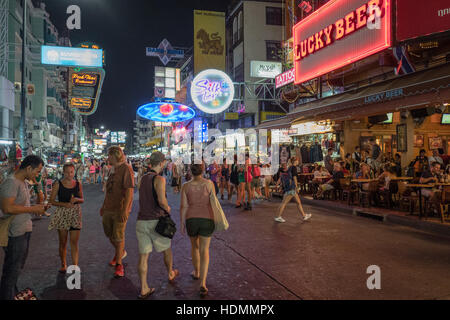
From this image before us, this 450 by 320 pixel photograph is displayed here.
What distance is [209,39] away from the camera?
27172 millimetres

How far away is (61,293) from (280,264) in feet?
10.6

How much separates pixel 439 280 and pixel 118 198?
4.71 meters

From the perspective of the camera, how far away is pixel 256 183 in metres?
14.1

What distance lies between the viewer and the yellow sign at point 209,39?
87.0ft

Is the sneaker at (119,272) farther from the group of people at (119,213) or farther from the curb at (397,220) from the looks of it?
the curb at (397,220)

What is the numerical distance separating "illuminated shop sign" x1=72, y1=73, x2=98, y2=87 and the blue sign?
6.48 meters

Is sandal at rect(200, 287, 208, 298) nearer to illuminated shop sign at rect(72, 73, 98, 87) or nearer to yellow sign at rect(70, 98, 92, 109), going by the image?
illuminated shop sign at rect(72, 73, 98, 87)

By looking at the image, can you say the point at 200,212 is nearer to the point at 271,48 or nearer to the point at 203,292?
the point at 203,292

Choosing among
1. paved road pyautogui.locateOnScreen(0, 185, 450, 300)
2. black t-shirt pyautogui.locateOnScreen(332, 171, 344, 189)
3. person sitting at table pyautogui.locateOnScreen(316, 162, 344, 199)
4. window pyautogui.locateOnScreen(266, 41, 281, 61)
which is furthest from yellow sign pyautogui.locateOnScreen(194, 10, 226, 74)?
paved road pyautogui.locateOnScreen(0, 185, 450, 300)

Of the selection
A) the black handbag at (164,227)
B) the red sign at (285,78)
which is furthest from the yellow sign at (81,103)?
the black handbag at (164,227)

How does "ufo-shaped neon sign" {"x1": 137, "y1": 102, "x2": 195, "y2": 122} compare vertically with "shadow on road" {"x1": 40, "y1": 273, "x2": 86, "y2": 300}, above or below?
above

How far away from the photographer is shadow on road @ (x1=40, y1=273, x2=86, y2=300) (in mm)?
4402

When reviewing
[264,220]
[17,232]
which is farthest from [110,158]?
[264,220]
